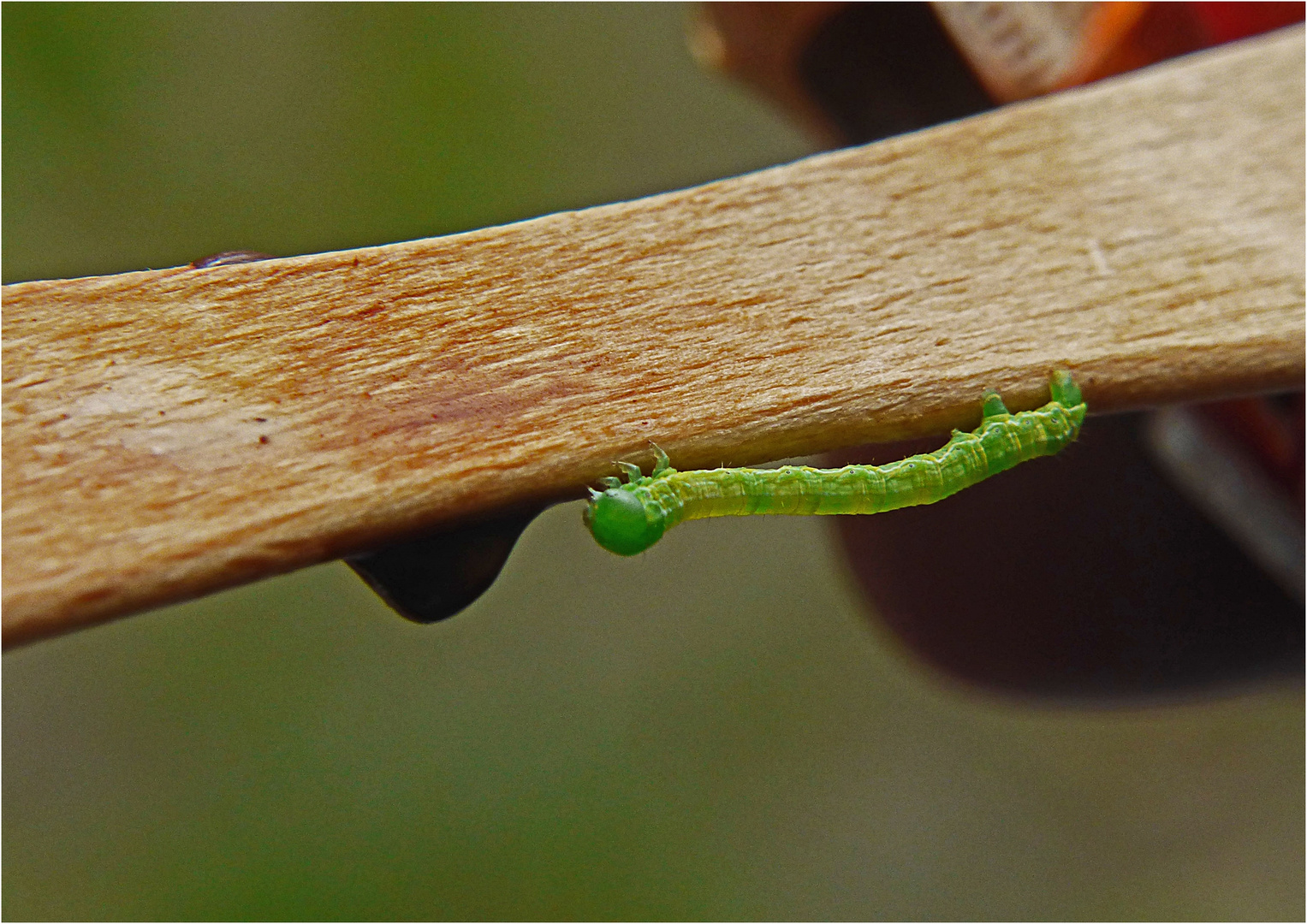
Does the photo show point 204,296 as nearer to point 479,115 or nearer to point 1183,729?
Result: point 479,115

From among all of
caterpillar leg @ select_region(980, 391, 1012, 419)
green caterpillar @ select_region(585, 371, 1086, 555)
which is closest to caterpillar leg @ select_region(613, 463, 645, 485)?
green caterpillar @ select_region(585, 371, 1086, 555)

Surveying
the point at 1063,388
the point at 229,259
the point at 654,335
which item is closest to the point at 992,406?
the point at 1063,388

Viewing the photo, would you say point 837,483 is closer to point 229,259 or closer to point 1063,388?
point 1063,388

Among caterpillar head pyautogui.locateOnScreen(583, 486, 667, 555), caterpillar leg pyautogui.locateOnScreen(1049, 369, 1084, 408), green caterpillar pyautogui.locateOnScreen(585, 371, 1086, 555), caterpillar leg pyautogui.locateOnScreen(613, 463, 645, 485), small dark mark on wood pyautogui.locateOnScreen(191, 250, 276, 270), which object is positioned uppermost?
small dark mark on wood pyautogui.locateOnScreen(191, 250, 276, 270)

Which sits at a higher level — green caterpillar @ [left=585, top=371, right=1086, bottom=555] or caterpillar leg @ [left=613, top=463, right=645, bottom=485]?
green caterpillar @ [left=585, top=371, right=1086, bottom=555]

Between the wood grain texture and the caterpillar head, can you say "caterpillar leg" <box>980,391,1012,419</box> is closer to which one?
the wood grain texture

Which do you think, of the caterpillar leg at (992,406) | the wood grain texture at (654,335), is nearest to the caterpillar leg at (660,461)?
the wood grain texture at (654,335)

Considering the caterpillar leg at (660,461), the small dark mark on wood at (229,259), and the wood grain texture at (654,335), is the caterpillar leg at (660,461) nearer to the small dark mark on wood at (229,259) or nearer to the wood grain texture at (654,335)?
the wood grain texture at (654,335)
